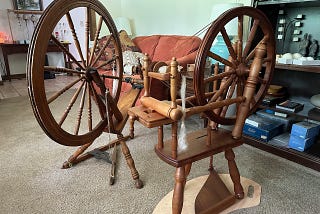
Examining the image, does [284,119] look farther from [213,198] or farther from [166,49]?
[166,49]

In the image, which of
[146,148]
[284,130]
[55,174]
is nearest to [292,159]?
[284,130]

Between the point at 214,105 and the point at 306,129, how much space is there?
1179mm

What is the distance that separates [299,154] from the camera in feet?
6.03

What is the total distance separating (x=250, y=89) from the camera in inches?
46.5

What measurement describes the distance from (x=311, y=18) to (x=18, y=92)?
4.32 metres

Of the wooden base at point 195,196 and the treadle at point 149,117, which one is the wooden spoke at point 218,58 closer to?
the treadle at point 149,117

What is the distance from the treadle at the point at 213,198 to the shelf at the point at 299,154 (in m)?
0.71

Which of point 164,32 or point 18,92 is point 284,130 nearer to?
point 164,32

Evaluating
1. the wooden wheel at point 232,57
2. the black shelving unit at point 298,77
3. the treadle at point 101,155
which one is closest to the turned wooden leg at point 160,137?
the wooden wheel at point 232,57

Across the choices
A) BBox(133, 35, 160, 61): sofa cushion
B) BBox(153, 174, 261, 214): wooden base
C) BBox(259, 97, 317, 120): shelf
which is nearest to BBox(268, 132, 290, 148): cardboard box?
BBox(259, 97, 317, 120): shelf

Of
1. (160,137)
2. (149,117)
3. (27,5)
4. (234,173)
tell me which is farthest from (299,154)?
(27,5)

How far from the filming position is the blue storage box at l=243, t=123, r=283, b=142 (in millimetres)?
2047

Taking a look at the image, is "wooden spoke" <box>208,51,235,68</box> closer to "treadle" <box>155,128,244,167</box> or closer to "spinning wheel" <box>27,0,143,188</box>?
"treadle" <box>155,128,244,167</box>

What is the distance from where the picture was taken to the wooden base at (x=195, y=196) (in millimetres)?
1391
